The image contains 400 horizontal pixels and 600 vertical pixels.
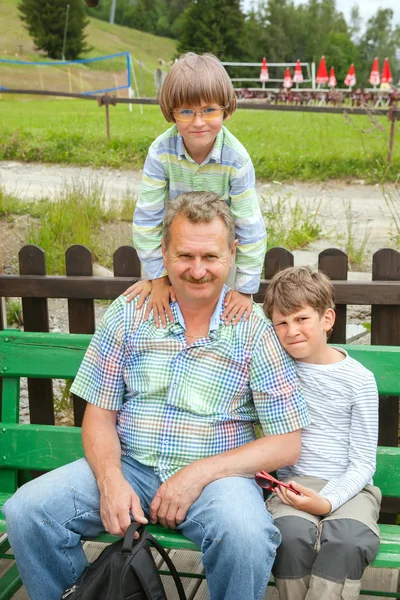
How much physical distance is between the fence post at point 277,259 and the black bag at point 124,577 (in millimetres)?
1418

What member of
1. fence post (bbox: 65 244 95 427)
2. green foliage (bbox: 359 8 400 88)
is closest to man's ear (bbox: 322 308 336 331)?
fence post (bbox: 65 244 95 427)

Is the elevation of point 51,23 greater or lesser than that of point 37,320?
greater

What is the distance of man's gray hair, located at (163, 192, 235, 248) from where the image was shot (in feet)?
8.43

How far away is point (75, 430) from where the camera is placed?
2.96 m

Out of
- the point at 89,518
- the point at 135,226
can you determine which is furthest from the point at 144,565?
the point at 135,226

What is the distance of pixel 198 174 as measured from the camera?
287 cm

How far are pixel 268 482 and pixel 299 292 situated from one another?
27.2 inches

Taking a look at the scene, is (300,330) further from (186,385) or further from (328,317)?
(186,385)

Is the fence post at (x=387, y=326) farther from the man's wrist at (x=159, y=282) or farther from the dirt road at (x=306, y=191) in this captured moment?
the dirt road at (x=306, y=191)

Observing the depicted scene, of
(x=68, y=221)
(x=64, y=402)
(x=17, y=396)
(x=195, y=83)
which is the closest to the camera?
(x=195, y=83)

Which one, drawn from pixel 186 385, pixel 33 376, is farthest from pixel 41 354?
pixel 186 385

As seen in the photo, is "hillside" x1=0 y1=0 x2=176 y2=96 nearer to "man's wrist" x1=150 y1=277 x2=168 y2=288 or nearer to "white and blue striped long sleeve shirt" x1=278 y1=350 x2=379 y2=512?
"man's wrist" x1=150 y1=277 x2=168 y2=288

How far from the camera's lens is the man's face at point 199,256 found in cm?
255

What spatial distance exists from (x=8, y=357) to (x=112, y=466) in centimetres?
80
